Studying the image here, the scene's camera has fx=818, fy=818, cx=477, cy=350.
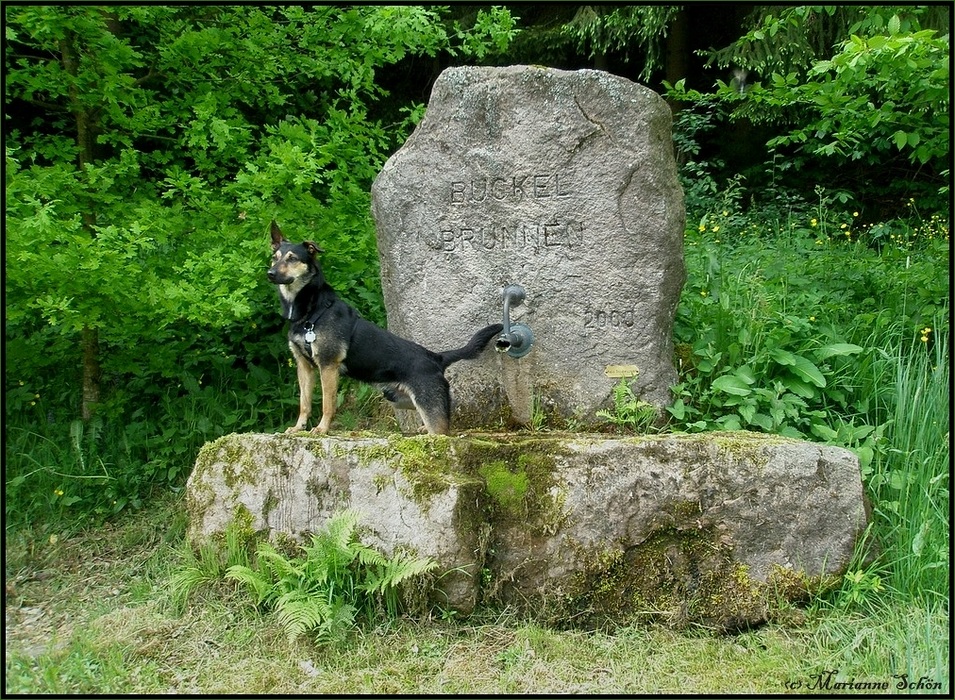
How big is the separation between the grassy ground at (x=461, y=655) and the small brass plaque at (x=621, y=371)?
1548 mm

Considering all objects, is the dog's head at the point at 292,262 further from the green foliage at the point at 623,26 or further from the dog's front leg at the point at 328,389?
the green foliage at the point at 623,26

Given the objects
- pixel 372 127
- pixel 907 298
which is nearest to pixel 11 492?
pixel 372 127

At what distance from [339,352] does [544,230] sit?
1.47 metres

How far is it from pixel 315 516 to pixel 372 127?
3.11m

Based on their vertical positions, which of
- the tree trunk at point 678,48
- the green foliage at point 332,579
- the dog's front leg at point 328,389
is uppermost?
the tree trunk at point 678,48

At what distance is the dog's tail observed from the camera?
15.4ft

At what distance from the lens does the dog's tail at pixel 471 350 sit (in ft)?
15.4

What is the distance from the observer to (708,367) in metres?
5.22

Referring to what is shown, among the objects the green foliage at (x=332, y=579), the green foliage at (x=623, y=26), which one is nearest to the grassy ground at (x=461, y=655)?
the green foliage at (x=332, y=579)

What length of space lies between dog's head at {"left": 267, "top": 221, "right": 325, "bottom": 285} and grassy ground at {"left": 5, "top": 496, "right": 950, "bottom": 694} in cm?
164

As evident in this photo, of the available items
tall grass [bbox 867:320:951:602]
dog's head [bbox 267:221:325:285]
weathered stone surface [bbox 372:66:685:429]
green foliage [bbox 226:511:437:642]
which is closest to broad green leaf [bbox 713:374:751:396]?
weathered stone surface [bbox 372:66:685:429]

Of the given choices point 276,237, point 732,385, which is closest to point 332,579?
point 276,237

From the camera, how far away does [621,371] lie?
16.2ft

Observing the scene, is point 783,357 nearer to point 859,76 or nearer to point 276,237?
point 859,76
